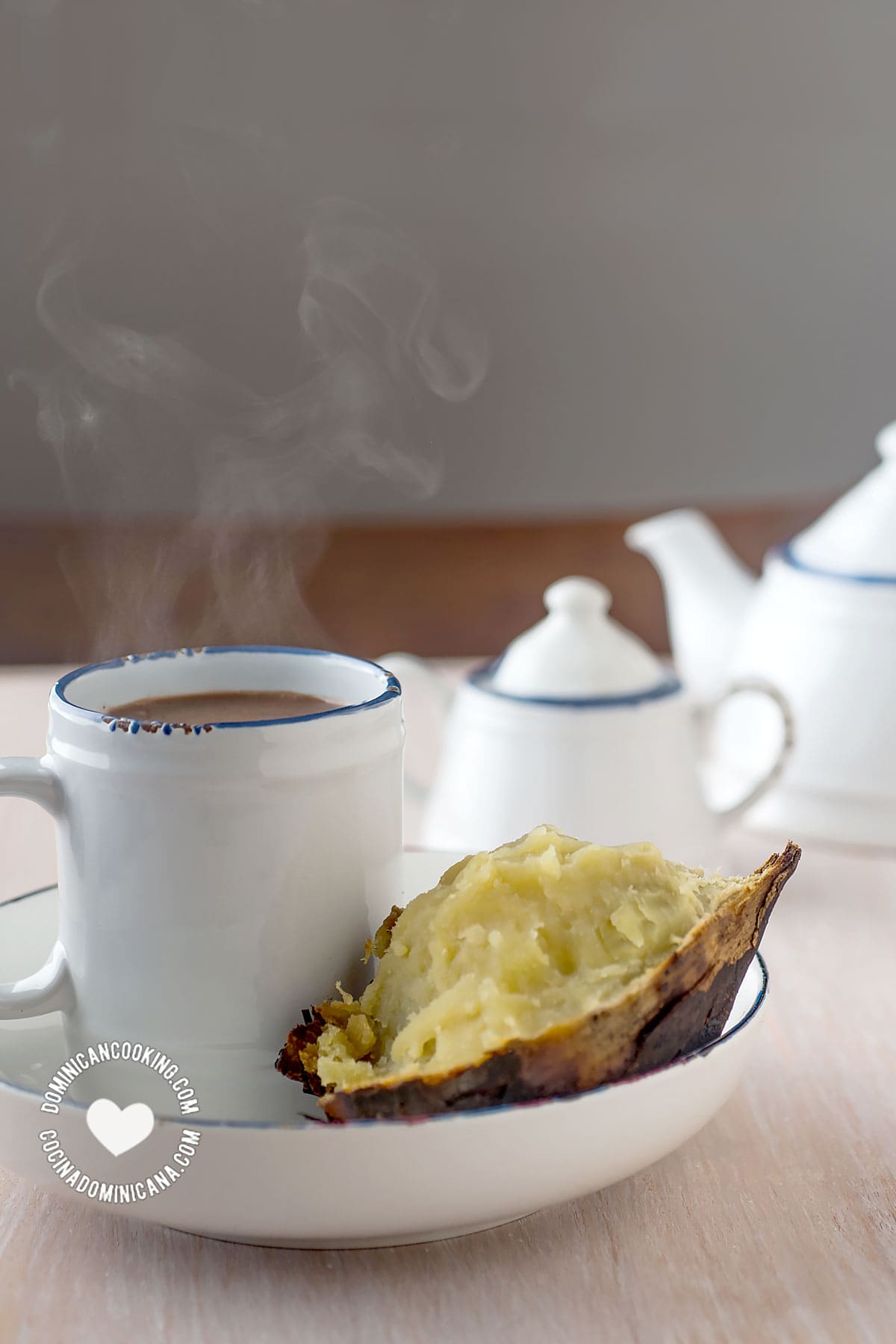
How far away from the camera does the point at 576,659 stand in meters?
1.01

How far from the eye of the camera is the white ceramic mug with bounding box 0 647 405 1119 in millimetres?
584

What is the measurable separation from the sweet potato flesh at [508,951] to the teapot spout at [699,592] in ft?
2.36

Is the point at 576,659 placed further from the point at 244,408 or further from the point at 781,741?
the point at 244,408

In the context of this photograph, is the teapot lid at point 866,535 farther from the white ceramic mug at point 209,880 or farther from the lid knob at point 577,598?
the white ceramic mug at point 209,880

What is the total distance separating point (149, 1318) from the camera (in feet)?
1.68

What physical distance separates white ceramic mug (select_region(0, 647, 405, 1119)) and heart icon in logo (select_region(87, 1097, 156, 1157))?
0.08 metres

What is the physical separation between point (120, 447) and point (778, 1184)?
0.79 m

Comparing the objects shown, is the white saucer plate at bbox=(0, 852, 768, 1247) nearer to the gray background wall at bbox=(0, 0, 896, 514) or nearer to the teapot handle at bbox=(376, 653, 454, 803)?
the teapot handle at bbox=(376, 653, 454, 803)

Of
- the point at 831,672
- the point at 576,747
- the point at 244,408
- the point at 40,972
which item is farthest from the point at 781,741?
the point at 40,972

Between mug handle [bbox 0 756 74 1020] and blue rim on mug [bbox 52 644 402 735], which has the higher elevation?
blue rim on mug [bbox 52 644 402 735]

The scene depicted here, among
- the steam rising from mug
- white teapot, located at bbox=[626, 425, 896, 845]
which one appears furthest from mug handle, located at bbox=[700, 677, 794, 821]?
the steam rising from mug

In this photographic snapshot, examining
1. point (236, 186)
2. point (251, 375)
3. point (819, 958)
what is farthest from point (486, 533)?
point (819, 958)

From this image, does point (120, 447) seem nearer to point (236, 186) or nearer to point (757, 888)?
point (757, 888)

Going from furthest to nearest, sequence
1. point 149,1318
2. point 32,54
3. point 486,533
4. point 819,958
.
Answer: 1. point 486,533
2. point 32,54
3. point 819,958
4. point 149,1318
